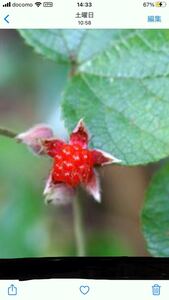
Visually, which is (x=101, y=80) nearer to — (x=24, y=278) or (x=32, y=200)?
(x=24, y=278)

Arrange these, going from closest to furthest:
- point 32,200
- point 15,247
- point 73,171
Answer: point 73,171 → point 15,247 → point 32,200
